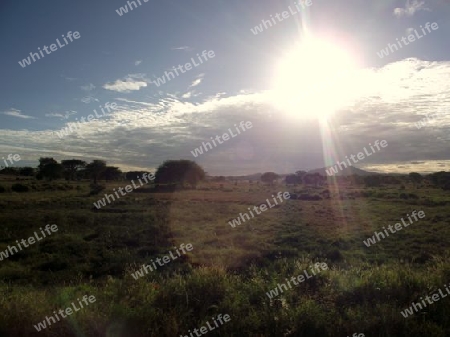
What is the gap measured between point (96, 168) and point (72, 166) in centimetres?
746

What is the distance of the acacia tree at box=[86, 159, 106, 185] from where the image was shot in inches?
3479

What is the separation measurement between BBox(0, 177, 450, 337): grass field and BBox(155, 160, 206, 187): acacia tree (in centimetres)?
5584

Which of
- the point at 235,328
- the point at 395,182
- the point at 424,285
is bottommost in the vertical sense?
the point at 395,182

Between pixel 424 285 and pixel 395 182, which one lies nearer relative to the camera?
pixel 424 285

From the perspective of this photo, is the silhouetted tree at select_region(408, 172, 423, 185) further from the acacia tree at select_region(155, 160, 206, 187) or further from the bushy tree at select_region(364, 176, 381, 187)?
the acacia tree at select_region(155, 160, 206, 187)

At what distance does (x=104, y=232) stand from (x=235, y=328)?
15.7 metres

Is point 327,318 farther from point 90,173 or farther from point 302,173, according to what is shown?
point 302,173

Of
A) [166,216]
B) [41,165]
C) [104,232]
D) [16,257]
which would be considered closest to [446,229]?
[166,216]

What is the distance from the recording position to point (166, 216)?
26.7 meters

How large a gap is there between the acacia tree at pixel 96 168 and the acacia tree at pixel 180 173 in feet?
45.1

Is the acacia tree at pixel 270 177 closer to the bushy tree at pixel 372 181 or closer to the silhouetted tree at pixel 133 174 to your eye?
the bushy tree at pixel 372 181

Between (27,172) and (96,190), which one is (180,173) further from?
(27,172)

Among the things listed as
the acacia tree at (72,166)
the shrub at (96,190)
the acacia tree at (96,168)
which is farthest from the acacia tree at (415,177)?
the acacia tree at (72,166)

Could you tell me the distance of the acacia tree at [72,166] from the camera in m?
90.6
